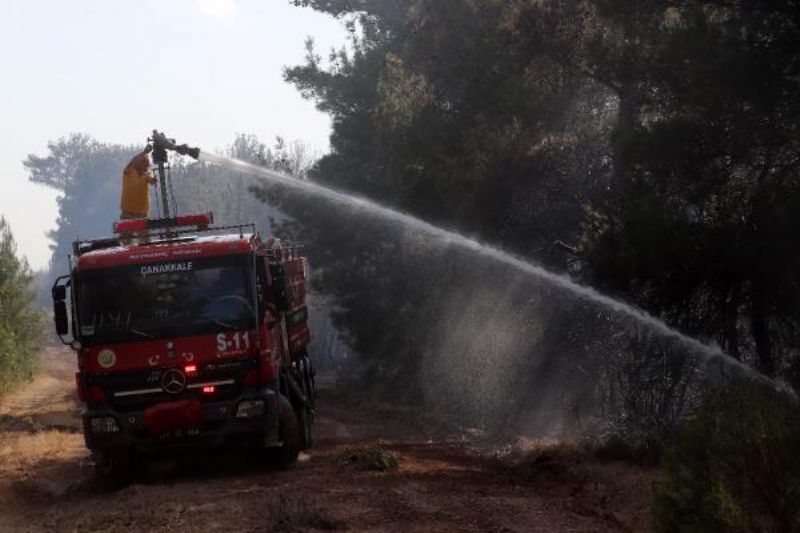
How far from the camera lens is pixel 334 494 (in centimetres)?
1205

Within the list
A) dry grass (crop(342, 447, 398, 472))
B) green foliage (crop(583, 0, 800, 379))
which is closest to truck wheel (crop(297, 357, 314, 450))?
dry grass (crop(342, 447, 398, 472))

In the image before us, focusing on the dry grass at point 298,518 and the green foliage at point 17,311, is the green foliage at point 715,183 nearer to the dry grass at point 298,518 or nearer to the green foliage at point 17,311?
the dry grass at point 298,518

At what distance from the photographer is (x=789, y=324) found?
14805mm

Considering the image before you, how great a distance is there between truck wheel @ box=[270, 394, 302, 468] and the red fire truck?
0.24m

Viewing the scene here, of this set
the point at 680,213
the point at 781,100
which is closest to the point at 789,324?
the point at 680,213

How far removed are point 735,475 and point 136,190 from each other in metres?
11.3

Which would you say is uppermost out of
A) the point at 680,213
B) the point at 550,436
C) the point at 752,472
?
the point at 680,213

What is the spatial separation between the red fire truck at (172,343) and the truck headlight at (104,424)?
1 centimetres

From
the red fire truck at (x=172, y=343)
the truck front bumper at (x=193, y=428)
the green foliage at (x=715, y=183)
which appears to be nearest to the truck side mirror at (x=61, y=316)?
the red fire truck at (x=172, y=343)

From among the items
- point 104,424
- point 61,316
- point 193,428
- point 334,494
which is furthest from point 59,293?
point 334,494

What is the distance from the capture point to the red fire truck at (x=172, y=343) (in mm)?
13484

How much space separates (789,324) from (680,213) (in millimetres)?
2094

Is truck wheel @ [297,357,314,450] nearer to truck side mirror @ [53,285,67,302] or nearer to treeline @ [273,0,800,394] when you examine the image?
truck side mirror @ [53,285,67,302]

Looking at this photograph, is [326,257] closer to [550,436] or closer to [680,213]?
[550,436]
